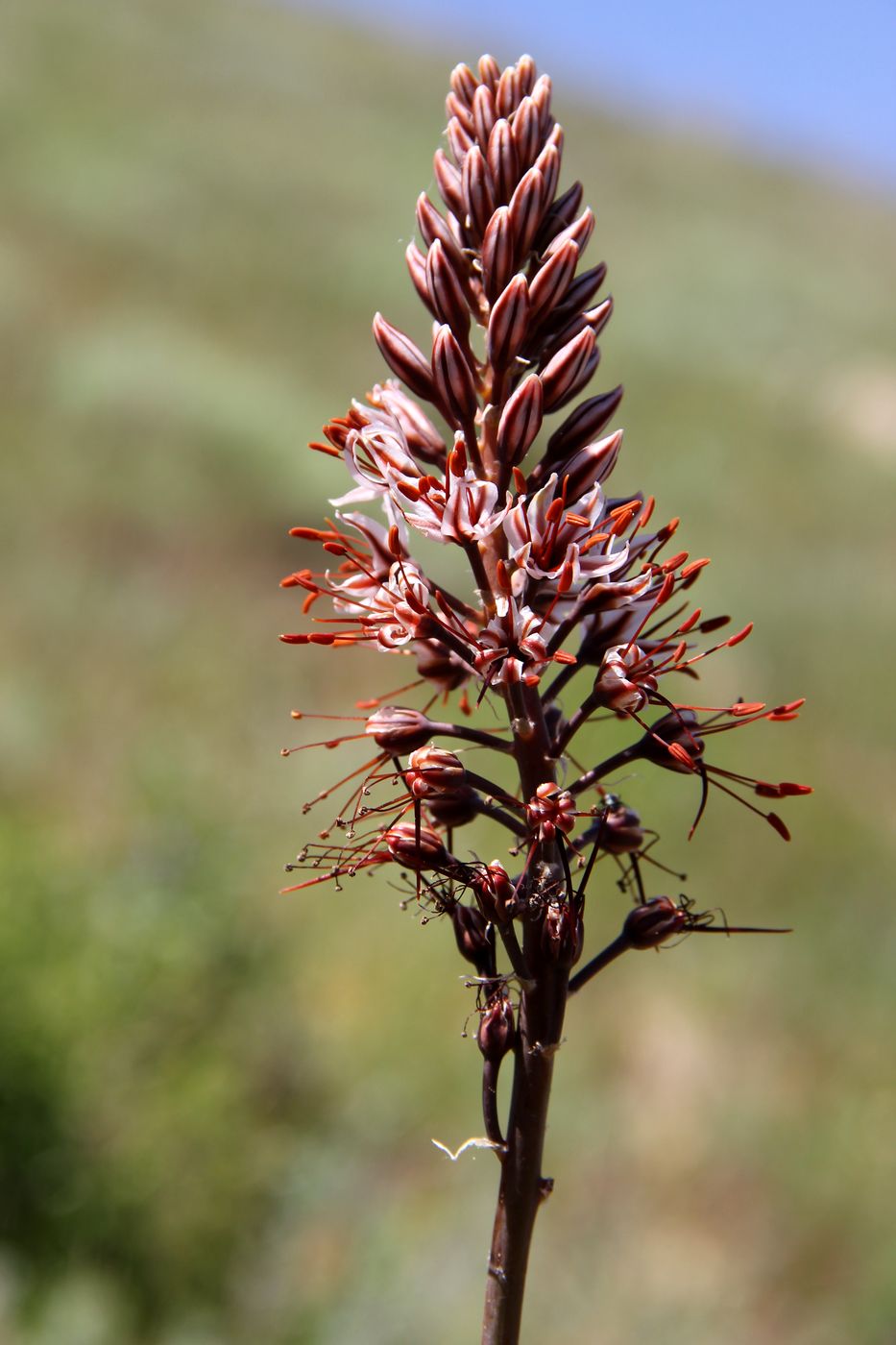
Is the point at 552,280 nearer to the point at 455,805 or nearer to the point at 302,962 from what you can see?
→ the point at 455,805

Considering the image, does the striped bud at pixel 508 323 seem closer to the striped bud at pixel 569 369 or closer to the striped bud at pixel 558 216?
the striped bud at pixel 569 369

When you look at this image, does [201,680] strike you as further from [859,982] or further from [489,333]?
[489,333]

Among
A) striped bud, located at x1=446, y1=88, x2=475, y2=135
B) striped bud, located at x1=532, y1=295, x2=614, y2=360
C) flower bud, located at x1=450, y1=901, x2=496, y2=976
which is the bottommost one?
flower bud, located at x1=450, y1=901, x2=496, y2=976

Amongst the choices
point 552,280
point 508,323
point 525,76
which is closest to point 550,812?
point 508,323

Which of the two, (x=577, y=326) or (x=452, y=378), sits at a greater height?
(x=577, y=326)

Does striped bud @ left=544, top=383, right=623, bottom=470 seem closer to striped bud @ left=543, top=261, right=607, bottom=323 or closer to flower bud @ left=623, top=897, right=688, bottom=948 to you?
striped bud @ left=543, top=261, right=607, bottom=323

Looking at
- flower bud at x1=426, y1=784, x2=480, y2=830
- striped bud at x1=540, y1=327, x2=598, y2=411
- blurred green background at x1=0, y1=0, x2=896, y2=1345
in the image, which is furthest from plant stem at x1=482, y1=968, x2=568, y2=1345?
blurred green background at x1=0, y1=0, x2=896, y2=1345
